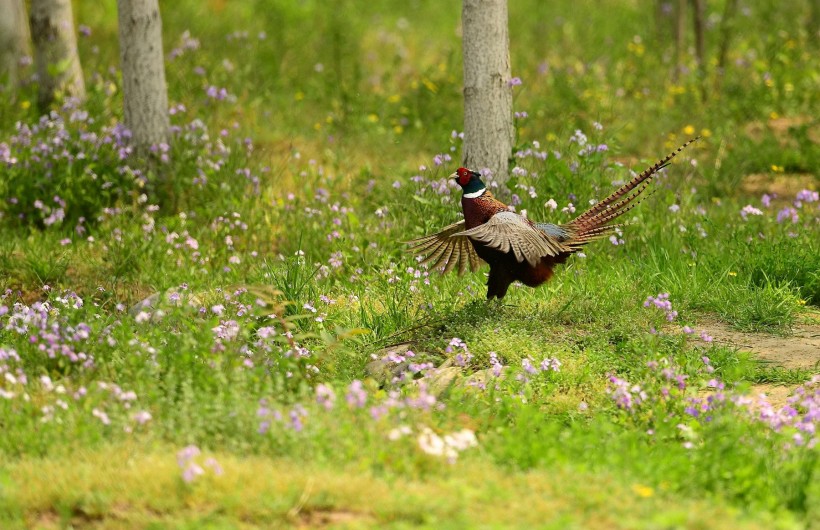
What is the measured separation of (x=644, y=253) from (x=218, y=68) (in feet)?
17.2

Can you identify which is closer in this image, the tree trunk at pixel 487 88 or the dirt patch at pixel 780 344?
the dirt patch at pixel 780 344

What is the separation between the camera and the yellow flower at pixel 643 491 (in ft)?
12.8

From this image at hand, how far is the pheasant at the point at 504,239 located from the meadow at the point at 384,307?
0.28 meters

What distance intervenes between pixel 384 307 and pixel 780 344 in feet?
7.55

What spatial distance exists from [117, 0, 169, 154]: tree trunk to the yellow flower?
5556 mm

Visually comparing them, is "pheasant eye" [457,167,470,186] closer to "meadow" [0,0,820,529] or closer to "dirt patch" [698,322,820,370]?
"meadow" [0,0,820,529]

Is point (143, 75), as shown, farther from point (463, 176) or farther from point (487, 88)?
point (463, 176)

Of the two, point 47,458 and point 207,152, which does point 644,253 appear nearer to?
point 207,152

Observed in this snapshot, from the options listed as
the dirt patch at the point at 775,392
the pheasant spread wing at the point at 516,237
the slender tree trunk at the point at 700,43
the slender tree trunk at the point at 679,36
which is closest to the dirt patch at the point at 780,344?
the dirt patch at the point at 775,392

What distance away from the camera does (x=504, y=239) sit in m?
5.55

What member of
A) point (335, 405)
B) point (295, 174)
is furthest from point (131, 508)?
point (295, 174)

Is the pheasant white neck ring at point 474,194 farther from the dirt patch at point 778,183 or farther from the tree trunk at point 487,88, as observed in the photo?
the dirt patch at point 778,183

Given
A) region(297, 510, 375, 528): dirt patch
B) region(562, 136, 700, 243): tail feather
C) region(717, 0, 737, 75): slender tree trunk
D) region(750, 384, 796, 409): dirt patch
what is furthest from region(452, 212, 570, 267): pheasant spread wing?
region(717, 0, 737, 75): slender tree trunk

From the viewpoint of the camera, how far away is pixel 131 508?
156 inches
